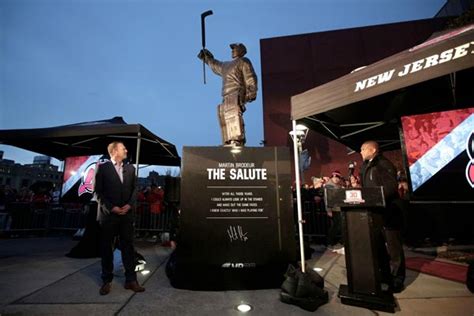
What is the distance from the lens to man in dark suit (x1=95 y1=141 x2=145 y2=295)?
3.09m

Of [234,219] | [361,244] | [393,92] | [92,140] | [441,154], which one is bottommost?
[361,244]

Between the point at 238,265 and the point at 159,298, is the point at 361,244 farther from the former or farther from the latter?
the point at 159,298

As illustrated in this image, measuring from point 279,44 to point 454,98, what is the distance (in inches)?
564

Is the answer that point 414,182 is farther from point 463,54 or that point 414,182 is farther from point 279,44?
point 279,44

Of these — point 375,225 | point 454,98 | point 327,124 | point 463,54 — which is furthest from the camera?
point 327,124

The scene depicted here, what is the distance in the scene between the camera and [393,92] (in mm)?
4086

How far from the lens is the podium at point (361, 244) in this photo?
2623 mm

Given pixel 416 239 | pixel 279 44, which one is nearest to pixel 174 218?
pixel 416 239

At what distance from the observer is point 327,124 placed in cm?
496

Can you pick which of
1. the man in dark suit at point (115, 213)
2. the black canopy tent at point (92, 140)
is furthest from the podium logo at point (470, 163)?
the black canopy tent at point (92, 140)

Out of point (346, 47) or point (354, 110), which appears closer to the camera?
point (354, 110)
